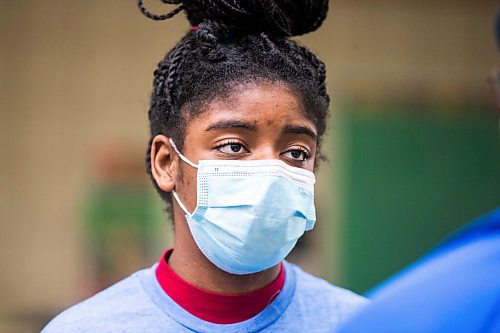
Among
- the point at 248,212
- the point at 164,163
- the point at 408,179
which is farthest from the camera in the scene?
the point at 408,179

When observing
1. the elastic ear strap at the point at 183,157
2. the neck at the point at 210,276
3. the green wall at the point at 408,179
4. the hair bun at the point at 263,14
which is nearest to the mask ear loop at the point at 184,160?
the elastic ear strap at the point at 183,157

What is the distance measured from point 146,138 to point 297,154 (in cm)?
317

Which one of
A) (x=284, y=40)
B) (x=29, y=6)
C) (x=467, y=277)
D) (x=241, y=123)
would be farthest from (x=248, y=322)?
(x=29, y=6)

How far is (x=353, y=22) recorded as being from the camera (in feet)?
18.7

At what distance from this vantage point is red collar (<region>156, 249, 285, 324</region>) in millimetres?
2285

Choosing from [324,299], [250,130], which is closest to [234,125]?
[250,130]

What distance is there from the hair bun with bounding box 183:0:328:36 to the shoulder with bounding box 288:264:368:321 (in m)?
0.70

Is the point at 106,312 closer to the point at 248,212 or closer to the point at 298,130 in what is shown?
the point at 248,212

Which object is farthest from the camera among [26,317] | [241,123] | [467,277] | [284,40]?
[26,317]

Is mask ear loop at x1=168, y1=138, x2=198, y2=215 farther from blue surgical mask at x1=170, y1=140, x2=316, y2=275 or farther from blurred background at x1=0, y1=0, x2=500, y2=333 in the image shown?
blurred background at x1=0, y1=0, x2=500, y2=333

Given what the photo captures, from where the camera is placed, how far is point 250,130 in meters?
2.23

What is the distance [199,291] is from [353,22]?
372 cm

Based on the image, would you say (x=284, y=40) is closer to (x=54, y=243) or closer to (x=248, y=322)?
(x=248, y=322)

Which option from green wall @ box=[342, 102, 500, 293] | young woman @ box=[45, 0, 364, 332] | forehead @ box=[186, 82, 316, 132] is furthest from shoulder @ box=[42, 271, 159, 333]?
green wall @ box=[342, 102, 500, 293]
